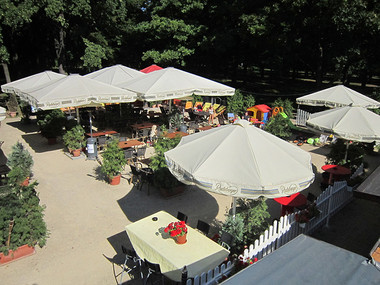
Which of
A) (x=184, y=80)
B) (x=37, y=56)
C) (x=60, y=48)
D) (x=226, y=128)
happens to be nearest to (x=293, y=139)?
(x=184, y=80)

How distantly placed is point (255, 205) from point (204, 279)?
2175mm

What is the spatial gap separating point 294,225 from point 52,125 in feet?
34.8

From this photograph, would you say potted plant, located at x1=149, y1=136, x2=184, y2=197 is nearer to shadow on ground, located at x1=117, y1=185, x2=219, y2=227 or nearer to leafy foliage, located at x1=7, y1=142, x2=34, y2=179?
shadow on ground, located at x1=117, y1=185, x2=219, y2=227

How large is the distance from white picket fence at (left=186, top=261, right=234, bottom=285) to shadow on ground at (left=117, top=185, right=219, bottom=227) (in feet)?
8.06

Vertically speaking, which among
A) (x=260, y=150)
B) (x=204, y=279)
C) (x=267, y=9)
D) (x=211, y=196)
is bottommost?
(x=211, y=196)

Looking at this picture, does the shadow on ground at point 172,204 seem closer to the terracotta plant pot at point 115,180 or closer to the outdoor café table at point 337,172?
the terracotta plant pot at point 115,180

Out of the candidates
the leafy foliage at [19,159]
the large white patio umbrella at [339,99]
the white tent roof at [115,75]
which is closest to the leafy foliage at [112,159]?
the leafy foliage at [19,159]

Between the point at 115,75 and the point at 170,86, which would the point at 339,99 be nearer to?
the point at 170,86

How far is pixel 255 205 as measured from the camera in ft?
21.1

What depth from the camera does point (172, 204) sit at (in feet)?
28.2

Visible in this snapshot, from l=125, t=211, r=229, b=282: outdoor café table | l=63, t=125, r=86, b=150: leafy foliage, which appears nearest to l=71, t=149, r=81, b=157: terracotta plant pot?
l=63, t=125, r=86, b=150: leafy foliage

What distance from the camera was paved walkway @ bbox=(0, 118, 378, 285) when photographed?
591 cm

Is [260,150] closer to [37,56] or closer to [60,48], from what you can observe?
[60,48]

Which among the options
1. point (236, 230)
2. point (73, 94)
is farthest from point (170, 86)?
point (236, 230)
